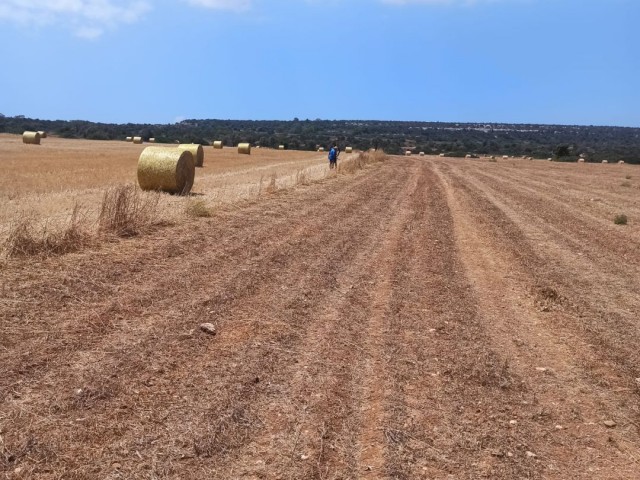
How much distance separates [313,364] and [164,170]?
14.0 m

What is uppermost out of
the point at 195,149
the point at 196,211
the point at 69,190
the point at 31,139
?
the point at 195,149

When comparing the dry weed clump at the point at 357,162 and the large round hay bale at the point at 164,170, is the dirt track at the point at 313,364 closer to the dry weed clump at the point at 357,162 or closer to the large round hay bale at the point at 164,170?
the large round hay bale at the point at 164,170

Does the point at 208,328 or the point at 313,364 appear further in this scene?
the point at 208,328

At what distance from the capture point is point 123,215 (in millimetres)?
10367

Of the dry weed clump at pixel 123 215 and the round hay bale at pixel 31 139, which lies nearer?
the dry weed clump at pixel 123 215

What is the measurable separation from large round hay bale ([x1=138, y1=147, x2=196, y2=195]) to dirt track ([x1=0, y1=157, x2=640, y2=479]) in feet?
26.8

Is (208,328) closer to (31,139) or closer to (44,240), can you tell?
(44,240)

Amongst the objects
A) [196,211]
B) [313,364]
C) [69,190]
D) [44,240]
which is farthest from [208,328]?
[69,190]

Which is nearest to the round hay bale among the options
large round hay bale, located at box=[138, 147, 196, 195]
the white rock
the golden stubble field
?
the golden stubble field

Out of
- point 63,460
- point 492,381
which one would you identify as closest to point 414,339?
point 492,381

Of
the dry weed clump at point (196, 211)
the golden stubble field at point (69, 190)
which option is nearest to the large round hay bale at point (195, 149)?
the golden stubble field at point (69, 190)

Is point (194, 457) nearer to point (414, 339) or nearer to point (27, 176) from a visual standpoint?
point (414, 339)

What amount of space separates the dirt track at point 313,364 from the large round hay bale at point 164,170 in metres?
8.16

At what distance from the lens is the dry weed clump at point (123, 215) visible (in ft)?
33.1
